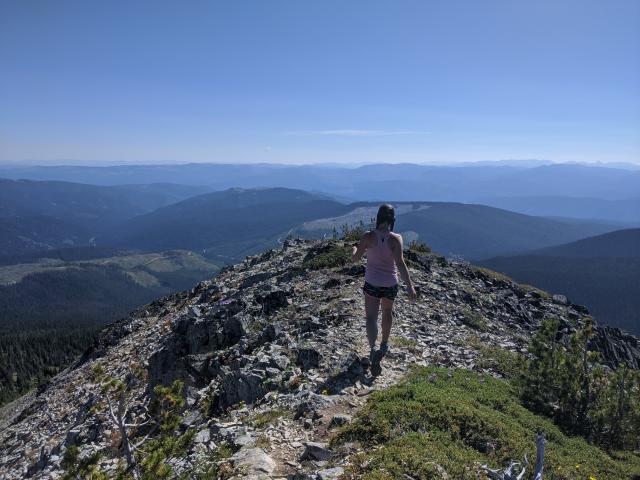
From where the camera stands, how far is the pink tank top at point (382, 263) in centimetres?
1082

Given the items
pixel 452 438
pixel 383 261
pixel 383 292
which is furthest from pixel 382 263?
pixel 452 438

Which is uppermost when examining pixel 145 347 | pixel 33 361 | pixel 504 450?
pixel 504 450

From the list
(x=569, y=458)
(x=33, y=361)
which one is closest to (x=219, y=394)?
(x=569, y=458)

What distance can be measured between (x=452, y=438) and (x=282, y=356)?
697 centimetres

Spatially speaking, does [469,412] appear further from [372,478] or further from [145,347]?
[145,347]

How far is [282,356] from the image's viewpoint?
14.1 metres

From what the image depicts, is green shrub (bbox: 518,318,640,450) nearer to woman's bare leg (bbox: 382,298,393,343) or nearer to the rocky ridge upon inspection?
the rocky ridge

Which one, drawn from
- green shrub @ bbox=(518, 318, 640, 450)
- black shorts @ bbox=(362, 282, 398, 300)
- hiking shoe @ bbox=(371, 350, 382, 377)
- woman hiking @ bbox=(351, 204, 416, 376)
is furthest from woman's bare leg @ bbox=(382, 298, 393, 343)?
green shrub @ bbox=(518, 318, 640, 450)

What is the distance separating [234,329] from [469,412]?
42.9 ft

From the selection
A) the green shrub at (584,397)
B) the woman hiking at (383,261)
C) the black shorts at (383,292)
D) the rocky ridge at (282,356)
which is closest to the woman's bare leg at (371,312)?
Answer: the woman hiking at (383,261)

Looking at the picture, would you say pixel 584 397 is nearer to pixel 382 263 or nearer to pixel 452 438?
pixel 452 438

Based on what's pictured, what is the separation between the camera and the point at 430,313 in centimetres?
1980

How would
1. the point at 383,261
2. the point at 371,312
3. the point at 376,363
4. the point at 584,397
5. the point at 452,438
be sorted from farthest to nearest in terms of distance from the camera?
the point at 584,397
the point at 376,363
the point at 371,312
the point at 383,261
the point at 452,438

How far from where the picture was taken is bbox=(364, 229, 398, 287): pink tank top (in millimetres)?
10820
